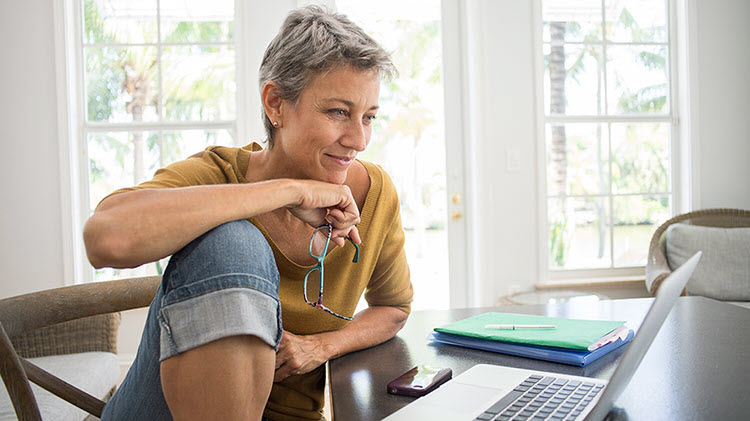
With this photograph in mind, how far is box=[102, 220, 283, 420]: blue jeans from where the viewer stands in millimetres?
663

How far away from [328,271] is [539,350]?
0.47 m

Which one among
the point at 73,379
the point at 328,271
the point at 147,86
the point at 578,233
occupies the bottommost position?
the point at 73,379

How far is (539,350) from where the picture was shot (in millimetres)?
955

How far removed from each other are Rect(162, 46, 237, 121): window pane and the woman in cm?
216

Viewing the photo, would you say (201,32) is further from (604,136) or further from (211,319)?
(211,319)

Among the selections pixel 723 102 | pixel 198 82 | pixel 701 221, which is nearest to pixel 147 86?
pixel 198 82

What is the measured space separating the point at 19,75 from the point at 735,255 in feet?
13.3

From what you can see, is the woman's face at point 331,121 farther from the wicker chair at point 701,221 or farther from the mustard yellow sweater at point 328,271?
the wicker chair at point 701,221

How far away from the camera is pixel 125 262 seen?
83cm

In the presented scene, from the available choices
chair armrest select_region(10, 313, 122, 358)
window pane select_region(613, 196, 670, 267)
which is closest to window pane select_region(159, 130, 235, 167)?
chair armrest select_region(10, 313, 122, 358)

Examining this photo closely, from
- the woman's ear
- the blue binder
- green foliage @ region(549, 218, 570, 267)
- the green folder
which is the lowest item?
green foliage @ region(549, 218, 570, 267)

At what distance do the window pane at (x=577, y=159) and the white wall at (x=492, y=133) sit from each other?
0.17m

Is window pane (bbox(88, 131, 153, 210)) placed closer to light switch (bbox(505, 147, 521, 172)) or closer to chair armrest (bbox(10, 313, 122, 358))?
chair armrest (bbox(10, 313, 122, 358))

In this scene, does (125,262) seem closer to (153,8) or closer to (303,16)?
(303,16)
